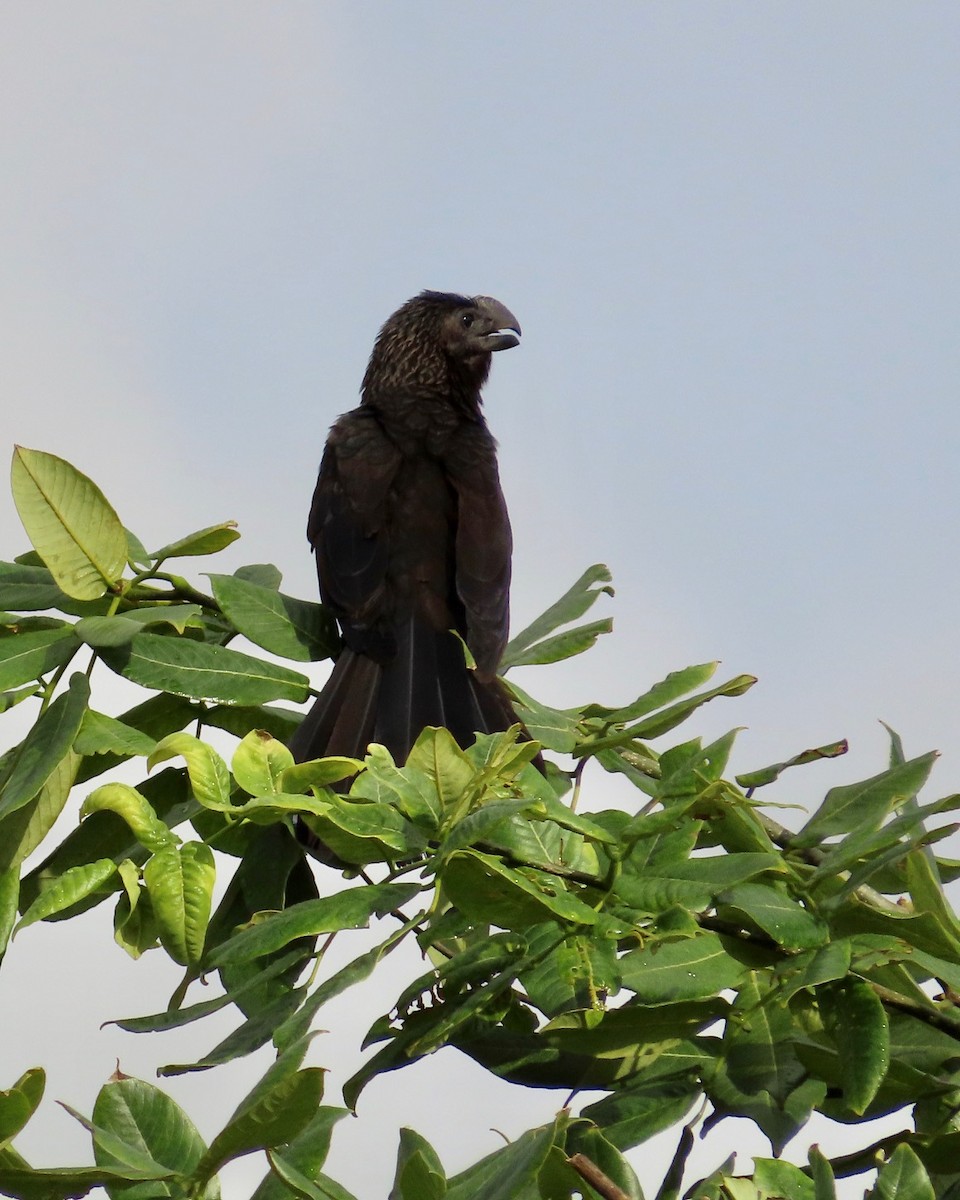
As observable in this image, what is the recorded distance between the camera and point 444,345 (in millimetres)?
6020

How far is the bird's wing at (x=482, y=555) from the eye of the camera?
13.3 feet

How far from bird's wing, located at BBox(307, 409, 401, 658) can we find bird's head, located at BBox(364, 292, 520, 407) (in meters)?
0.79

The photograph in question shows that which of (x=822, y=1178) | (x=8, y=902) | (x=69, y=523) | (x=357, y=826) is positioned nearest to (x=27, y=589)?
(x=69, y=523)

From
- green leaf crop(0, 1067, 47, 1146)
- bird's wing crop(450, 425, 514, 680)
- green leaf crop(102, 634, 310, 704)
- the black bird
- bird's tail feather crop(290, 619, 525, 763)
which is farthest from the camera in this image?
bird's wing crop(450, 425, 514, 680)

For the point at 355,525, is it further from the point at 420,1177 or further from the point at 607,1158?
the point at 420,1177

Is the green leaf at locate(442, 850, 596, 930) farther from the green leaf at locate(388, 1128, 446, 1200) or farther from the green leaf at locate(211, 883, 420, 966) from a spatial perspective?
the green leaf at locate(388, 1128, 446, 1200)

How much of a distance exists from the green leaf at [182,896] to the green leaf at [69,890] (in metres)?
0.06

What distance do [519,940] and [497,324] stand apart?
469 centimetres

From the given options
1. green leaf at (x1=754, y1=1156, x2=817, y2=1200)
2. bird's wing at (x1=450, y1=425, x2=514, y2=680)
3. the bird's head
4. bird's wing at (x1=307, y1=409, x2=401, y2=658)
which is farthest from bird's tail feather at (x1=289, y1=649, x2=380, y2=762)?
the bird's head

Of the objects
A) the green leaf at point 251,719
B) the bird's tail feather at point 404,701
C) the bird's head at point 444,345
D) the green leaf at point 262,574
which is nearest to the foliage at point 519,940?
the green leaf at point 251,719

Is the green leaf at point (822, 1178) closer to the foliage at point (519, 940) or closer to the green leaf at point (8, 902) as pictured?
the foliage at point (519, 940)

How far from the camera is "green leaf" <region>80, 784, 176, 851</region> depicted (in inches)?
69.3

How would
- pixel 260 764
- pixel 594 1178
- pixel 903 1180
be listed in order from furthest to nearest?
pixel 260 764 → pixel 903 1180 → pixel 594 1178

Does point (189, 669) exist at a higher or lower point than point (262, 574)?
lower
